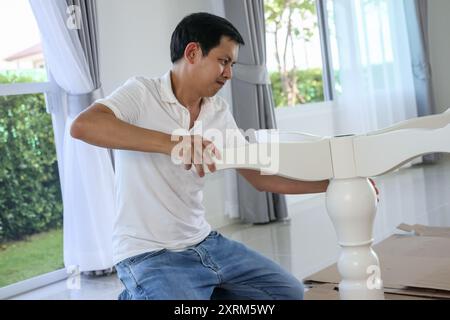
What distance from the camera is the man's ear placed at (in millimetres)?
1416

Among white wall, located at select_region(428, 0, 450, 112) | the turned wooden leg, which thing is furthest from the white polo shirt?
white wall, located at select_region(428, 0, 450, 112)

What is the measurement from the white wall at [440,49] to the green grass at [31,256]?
4.51 meters

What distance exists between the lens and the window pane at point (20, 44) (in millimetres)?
3174

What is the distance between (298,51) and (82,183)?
2820 millimetres

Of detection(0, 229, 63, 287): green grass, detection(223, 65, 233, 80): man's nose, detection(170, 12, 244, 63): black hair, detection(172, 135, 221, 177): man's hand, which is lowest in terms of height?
detection(0, 229, 63, 287): green grass

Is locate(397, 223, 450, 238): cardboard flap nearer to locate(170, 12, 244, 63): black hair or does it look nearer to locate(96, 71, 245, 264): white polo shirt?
locate(96, 71, 245, 264): white polo shirt

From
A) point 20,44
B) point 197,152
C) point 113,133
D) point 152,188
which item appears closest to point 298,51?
point 20,44

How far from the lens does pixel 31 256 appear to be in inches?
132

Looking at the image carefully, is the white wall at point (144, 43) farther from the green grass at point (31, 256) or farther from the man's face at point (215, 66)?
the man's face at point (215, 66)

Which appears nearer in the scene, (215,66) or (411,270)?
(411,270)

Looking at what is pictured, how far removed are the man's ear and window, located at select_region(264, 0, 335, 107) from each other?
3663mm

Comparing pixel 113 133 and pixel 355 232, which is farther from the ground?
pixel 113 133

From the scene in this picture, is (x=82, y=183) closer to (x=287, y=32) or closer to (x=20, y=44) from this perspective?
(x=20, y=44)

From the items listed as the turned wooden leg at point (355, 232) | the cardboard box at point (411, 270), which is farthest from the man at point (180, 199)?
the turned wooden leg at point (355, 232)
